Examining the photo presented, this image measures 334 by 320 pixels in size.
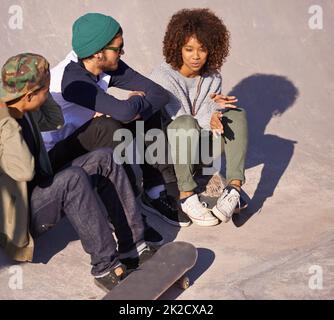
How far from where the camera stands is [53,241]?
17.3 ft

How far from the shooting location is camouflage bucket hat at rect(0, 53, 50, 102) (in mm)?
4352

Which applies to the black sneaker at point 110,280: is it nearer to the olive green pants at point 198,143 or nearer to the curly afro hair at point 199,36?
the olive green pants at point 198,143

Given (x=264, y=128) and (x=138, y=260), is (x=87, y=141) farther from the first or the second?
(x=264, y=128)

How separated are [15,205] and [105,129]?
1.09m

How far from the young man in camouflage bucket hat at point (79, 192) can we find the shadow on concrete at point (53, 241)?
40 centimetres

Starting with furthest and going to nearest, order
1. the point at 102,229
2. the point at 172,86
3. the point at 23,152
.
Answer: the point at 172,86 < the point at 102,229 < the point at 23,152

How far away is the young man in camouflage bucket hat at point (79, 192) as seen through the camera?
4.40 metres

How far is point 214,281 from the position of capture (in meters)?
4.82

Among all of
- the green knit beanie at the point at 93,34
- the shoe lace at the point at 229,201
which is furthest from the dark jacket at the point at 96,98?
the shoe lace at the point at 229,201

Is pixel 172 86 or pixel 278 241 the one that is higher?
pixel 172 86

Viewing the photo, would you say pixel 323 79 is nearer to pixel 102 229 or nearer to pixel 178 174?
pixel 178 174

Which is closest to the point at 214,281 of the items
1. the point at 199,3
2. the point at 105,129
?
the point at 105,129

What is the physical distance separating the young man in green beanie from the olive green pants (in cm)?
21

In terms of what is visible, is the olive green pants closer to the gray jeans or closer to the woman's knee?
the woman's knee
